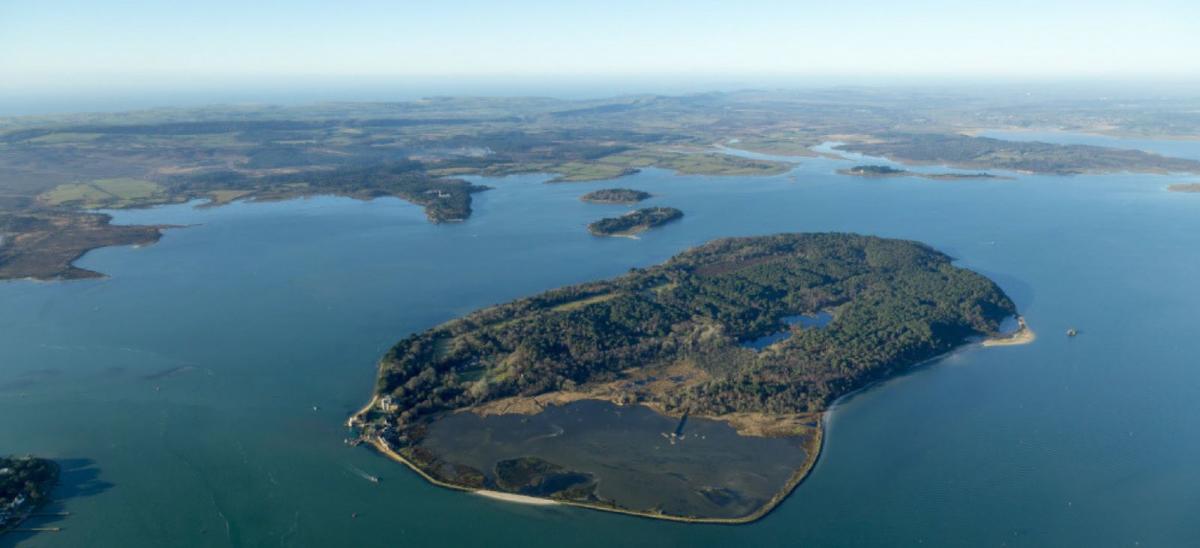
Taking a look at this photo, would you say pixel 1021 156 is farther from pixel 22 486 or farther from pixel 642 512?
pixel 22 486

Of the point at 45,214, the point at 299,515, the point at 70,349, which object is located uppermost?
the point at 45,214

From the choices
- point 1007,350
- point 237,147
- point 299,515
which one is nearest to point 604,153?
point 237,147

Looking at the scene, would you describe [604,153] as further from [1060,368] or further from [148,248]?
[1060,368]

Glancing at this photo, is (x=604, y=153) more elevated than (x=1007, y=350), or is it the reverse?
(x=604, y=153)

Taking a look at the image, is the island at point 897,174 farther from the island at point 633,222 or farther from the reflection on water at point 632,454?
the reflection on water at point 632,454

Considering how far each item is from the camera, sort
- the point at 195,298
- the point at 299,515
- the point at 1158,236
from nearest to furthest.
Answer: the point at 299,515, the point at 195,298, the point at 1158,236

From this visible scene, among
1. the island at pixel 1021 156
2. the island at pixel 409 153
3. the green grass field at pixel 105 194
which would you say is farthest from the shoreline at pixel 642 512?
the island at pixel 1021 156

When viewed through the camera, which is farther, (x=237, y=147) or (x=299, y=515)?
(x=237, y=147)

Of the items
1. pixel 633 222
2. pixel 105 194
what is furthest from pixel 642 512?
pixel 105 194
